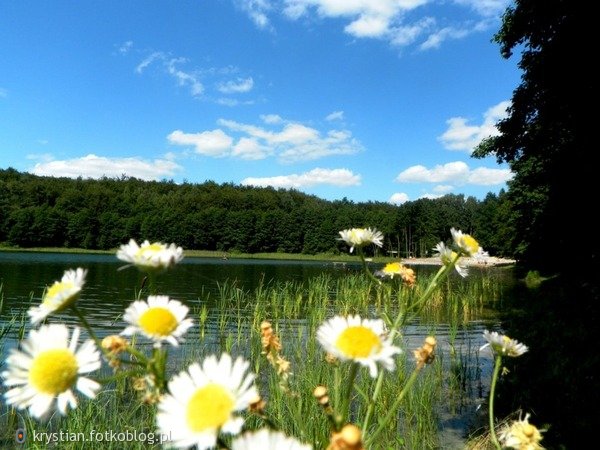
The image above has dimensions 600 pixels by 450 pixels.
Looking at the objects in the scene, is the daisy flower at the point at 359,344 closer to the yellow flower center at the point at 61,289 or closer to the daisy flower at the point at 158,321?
the daisy flower at the point at 158,321

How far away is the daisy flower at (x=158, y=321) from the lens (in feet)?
3.41

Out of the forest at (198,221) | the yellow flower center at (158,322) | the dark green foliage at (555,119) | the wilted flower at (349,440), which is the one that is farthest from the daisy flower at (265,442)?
the forest at (198,221)

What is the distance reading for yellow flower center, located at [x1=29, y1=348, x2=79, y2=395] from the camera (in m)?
0.94

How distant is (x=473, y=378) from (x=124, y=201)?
11426 cm

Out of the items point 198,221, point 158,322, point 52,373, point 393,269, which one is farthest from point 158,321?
point 198,221

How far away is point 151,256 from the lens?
44.0 inches

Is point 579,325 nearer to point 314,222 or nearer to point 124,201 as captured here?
point 314,222

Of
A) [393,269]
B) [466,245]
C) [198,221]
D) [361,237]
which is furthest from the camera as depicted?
[198,221]

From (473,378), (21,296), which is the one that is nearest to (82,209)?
(21,296)

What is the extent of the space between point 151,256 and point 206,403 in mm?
411

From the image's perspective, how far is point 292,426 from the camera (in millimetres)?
4633

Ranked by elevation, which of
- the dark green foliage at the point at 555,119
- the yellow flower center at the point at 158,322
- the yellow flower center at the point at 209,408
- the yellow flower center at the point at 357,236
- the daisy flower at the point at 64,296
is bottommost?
the yellow flower center at the point at 209,408

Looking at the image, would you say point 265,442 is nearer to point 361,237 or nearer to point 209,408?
point 209,408

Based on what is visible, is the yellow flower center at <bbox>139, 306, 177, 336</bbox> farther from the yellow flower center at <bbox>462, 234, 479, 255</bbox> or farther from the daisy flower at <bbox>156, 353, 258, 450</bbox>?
the yellow flower center at <bbox>462, 234, 479, 255</bbox>
